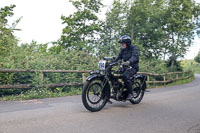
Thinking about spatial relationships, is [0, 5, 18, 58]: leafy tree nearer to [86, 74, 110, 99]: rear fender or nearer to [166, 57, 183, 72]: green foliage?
[86, 74, 110, 99]: rear fender

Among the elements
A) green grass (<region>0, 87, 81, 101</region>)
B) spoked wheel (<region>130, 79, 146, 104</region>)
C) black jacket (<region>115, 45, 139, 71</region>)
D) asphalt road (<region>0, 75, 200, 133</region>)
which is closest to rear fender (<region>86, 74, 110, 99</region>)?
asphalt road (<region>0, 75, 200, 133</region>)

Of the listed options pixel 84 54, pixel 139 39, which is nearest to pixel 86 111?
pixel 84 54

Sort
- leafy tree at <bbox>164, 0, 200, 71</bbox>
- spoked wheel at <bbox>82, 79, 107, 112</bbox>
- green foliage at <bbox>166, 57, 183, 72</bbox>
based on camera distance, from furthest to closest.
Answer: green foliage at <bbox>166, 57, 183, 72</bbox> < leafy tree at <bbox>164, 0, 200, 71</bbox> < spoked wheel at <bbox>82, 79, 107, 112</bbox>

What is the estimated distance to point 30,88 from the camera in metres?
8.36

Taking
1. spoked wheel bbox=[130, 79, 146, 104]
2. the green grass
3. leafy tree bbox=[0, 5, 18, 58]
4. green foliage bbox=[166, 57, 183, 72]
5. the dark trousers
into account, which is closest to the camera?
the dark trousers

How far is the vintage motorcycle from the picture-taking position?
17.3 ft

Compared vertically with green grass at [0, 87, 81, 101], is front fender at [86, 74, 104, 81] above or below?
above

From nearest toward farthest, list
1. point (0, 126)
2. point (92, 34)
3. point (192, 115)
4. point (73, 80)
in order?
point (0, 126) → point (192, 115) → point (73, 80) → point (92, 34)

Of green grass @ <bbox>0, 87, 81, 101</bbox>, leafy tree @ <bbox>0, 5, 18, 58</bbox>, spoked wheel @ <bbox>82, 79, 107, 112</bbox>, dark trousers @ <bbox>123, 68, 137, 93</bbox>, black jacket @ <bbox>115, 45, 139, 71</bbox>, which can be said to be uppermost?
leafy tree @ <bbox>0, 5, 18, 58</bbox>

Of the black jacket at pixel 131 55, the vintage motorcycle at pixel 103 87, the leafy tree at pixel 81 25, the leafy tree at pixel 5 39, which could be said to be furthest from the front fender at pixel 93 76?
the leafy tree at pixel 81 25

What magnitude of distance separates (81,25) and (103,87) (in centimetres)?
2212

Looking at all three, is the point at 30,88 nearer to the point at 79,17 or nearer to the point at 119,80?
the point at 119,80

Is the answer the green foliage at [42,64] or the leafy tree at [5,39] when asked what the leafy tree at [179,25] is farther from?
the leafy tree at [5,39]

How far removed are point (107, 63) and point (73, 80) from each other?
471cm
